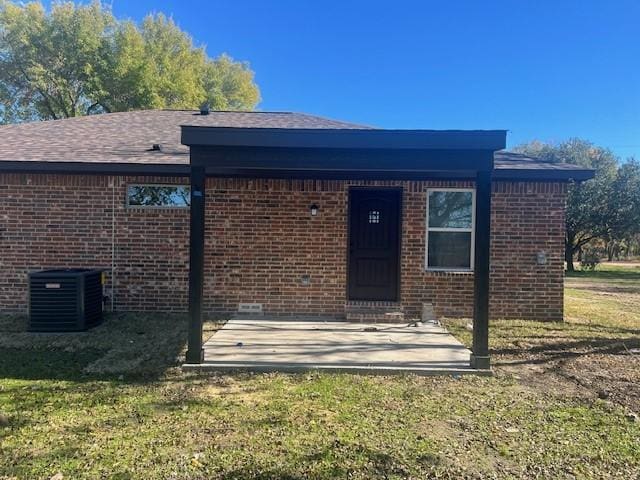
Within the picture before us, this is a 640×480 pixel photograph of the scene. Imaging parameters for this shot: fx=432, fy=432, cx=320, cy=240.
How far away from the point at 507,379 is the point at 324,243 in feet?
12.6

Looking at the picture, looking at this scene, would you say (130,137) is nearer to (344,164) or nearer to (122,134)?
(122,134)

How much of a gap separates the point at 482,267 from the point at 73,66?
24.6 metres

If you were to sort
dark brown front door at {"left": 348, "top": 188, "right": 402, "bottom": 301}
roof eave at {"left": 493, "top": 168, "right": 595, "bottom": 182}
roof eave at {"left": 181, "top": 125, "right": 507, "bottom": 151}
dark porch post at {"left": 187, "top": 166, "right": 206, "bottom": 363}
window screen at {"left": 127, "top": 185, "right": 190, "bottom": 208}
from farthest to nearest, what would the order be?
dark brown front door at {"left": 348, "top": 188, "right": 402, "bottom": 301}
window screen at {"left": 127, "top": 185, "right": 190, "bottom": 208}
roof eave at {"left": 493, "top": 168, "right": 595, "bottom": 182}
dark porch post at {"left": 187, "top": 166, "right": 206, "bottom": 363}
roof eave at {"left": 181, "top": 125, "right": 507, "bottom": 151}

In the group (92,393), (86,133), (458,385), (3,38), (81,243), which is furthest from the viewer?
(3,38)

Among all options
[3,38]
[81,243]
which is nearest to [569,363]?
[81,243]

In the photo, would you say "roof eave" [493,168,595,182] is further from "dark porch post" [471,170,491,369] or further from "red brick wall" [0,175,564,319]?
"dark porch post" [471,170,491,369]

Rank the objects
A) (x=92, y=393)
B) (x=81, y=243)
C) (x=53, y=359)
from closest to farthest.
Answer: (x=92, y=393)
(x=53, y=359)
(x=81, y=243)

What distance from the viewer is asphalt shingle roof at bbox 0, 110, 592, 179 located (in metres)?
7.16

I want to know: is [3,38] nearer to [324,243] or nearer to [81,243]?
[81,243]

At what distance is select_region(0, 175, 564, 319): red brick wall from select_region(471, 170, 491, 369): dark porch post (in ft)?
9.24

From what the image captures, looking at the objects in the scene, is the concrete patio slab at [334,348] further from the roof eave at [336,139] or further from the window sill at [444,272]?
the roof eave at [336,139]

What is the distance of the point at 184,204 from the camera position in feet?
24.5

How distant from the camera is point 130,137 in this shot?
8.62m

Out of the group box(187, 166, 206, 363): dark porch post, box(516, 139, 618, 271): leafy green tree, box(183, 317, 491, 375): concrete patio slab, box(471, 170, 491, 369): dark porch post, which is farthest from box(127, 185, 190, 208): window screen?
box(516, 139, 618, 271): leafy green tree
